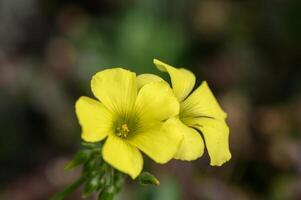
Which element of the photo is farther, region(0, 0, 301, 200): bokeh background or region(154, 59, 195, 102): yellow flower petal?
region(0, 0, 301, 200): bokeh background

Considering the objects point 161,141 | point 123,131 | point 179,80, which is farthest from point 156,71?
point 161,141

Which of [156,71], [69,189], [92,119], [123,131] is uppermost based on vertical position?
[92,119]

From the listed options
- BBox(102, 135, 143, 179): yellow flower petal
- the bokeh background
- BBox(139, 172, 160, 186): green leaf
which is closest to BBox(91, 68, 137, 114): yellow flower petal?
BBox(102, 135, 143, 179): yellow flower petal

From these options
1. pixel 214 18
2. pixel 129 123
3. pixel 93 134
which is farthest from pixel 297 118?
pixel 93 134

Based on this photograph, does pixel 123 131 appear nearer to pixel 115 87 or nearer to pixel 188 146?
pixel 115 87

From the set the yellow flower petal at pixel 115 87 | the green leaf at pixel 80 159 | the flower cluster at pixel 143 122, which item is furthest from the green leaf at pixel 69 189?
the yellow flower petal at pixel 115 87

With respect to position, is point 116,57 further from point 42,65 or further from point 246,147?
point 246,147

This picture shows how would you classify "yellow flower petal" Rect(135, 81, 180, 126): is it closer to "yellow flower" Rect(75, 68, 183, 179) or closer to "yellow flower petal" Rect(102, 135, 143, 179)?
"yellow flower" Rect(75, 68, 183, 179)
